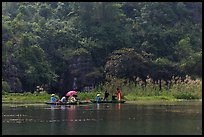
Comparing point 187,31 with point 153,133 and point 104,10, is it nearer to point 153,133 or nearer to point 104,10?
point 104,10

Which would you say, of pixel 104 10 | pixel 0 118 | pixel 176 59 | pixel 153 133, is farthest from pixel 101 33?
pixel 153 133

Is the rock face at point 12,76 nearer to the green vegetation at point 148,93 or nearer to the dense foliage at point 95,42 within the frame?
the dense foliage at point 95,42

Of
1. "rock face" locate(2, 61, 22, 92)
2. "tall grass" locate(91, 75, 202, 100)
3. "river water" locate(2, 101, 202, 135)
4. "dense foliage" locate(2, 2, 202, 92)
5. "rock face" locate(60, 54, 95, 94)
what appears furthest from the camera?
"rock face" locate(60, 54, 95, 94)

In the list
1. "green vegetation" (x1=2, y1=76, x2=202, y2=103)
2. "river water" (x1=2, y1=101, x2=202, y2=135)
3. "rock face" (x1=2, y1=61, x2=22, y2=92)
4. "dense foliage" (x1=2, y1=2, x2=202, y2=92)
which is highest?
"dense foliage" (x1=2, y1=2, x2=202, y2=92)

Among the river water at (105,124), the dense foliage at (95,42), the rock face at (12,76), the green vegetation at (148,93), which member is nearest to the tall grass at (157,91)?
the green vegetation at (148,93)

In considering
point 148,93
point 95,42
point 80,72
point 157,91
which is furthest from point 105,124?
point 95,42

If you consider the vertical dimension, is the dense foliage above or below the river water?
above

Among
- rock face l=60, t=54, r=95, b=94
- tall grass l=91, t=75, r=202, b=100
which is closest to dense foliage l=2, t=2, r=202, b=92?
rock face l=60, t=54, r=95, b=94

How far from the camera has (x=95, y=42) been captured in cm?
6094

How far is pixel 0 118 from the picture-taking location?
25.8 meters

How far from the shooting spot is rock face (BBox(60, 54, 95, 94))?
2239 inches

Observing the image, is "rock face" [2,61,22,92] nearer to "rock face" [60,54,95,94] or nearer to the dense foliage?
the dense foliage

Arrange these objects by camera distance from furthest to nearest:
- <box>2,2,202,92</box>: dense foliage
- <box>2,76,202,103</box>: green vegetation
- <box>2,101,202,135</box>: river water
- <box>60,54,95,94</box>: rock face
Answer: <box>60,54,95,94</box>: rock face < <box>2,2,202,92</box>: dense foliage < <box>2,76,202,103</box>: green vegetation < <box>2,101,202,135</box>: river water

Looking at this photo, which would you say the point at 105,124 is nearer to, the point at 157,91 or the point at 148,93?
the point at 148,93
